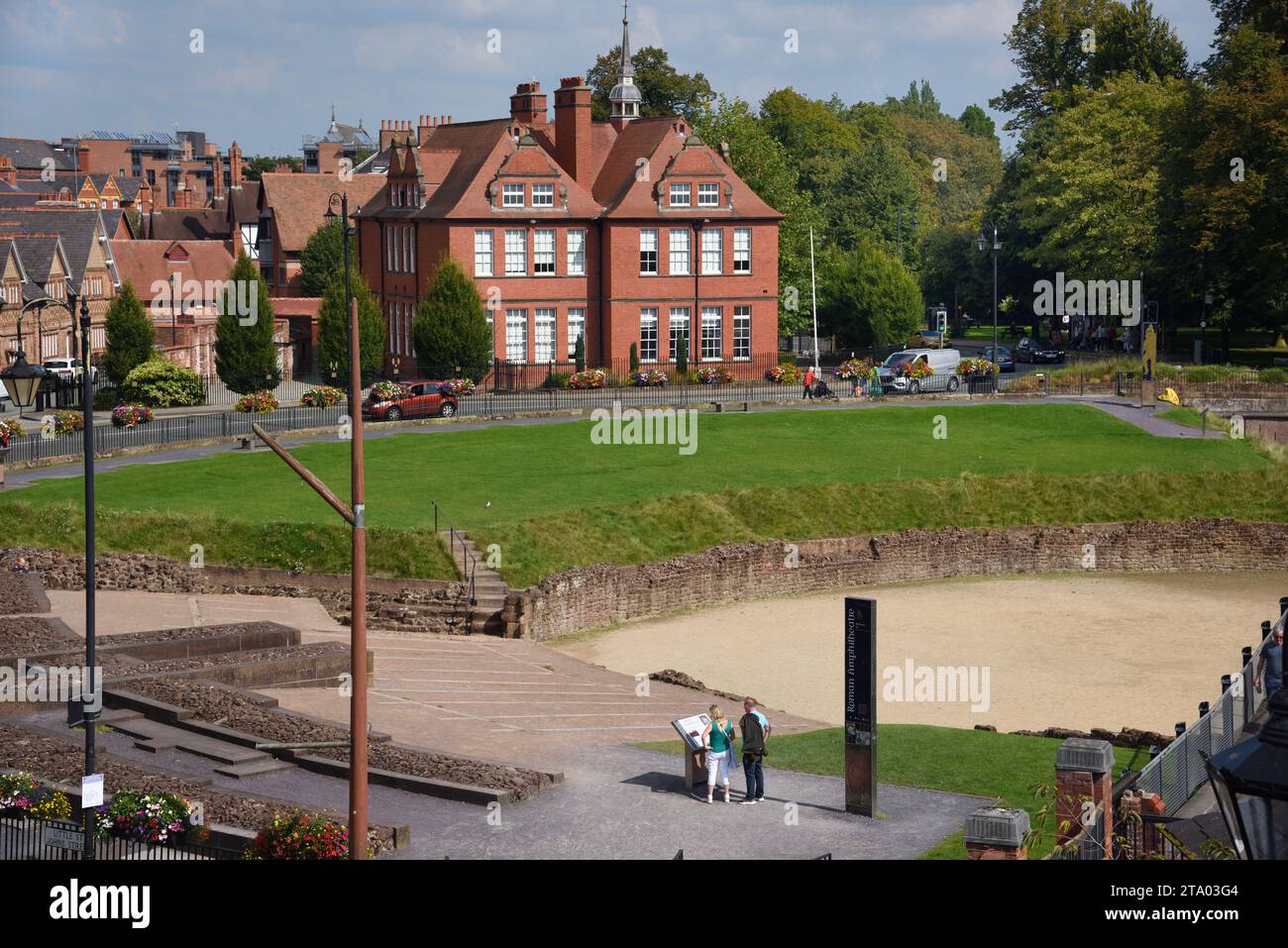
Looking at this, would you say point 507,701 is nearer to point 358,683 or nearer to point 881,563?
point 358,683

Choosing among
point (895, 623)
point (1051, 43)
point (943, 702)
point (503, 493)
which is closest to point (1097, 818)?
point (943, 702)

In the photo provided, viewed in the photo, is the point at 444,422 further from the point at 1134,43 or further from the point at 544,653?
the point at 1134,43

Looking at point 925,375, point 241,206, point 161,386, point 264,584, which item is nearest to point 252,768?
point 264,584

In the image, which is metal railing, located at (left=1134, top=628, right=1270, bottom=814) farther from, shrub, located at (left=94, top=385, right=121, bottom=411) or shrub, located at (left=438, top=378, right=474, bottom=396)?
shrub, located at (left=94, top=385, right=121, bottom=411)

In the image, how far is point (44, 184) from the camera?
6407 inches

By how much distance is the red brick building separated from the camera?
77.5 metres

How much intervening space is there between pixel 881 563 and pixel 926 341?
5766 cm

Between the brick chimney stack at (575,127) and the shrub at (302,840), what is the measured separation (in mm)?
62844

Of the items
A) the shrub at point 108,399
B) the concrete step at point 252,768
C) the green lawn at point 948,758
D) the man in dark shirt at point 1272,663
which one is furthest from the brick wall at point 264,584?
the shrub at point 108,399

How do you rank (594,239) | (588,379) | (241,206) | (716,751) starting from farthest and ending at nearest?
(241,206)
(594,239)
(588,379)
(716,751)

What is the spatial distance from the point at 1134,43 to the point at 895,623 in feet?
267

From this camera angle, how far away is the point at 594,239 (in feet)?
260

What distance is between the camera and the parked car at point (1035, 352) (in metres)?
97.8

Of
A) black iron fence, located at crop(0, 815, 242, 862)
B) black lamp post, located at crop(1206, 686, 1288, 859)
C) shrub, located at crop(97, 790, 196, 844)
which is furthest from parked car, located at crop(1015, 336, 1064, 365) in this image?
black lamp post, located at crop(1206, 686, 1288, 859)
